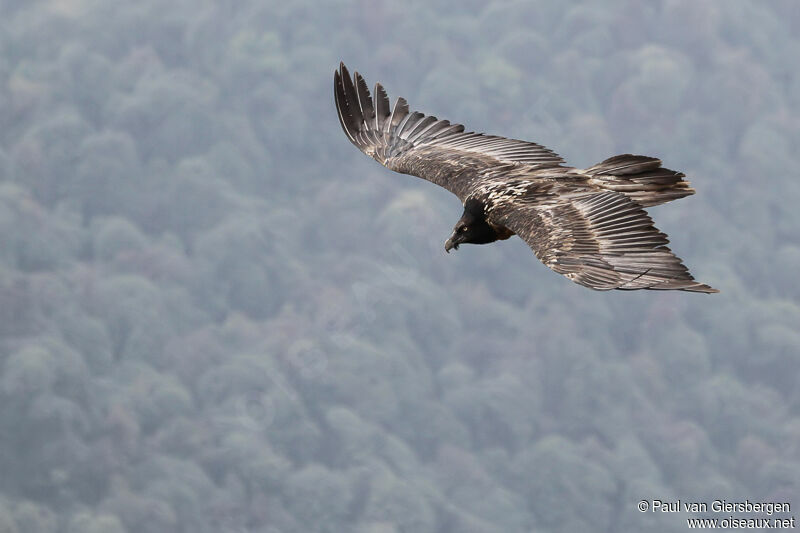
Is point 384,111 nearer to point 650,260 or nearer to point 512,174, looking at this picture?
point 512,174

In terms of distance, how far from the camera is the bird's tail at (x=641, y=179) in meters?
21.0

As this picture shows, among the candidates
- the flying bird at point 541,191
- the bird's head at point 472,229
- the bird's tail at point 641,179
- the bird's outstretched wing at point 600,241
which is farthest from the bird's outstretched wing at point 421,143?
the bird's outstretched wing at point 600,241

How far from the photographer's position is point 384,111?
2698cm

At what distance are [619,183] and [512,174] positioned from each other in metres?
2.32

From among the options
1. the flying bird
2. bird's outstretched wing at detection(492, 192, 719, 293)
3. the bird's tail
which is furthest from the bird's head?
the bird's tail

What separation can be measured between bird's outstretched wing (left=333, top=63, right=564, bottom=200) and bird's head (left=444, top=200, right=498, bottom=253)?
0.95 metres

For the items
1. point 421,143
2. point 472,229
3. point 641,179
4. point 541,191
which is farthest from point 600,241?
point 421,143

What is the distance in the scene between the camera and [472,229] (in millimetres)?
22141

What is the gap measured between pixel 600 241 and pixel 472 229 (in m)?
3.74

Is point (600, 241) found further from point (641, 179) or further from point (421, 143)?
point (421, 143)

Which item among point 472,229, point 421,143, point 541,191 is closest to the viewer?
point 541,191

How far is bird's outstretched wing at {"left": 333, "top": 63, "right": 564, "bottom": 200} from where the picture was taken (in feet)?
79.0

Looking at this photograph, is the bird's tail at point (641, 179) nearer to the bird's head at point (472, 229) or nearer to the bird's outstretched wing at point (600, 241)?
the bird's outstretched wing at point (600, 241)

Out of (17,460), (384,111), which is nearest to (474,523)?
(17,460)
